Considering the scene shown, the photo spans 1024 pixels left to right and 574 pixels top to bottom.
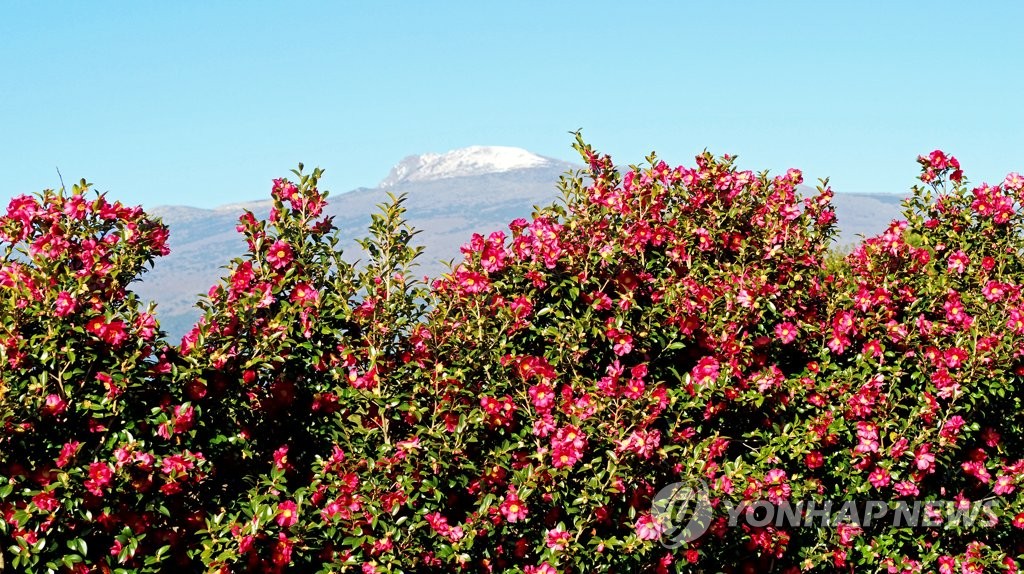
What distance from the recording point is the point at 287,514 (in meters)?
6.23

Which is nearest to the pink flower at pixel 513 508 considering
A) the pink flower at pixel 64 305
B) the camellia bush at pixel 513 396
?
the camellia bush at pixel 513 396

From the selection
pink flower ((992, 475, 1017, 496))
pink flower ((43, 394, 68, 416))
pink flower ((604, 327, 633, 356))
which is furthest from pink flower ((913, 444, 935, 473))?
pink flower ((43, 394, 68, 416))

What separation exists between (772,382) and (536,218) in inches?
79.2

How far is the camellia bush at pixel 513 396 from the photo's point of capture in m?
5.95

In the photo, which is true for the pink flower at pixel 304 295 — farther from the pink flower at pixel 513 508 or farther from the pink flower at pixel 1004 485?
the pink flower at pixel 1004 485

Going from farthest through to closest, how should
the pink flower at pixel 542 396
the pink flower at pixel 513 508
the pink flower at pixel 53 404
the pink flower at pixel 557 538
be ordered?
the pink flower at pixel 542 396 → the pink flower at pixel 557 538 → the pink flower at pixel 513 508 → the pink flower at pixel 53 404

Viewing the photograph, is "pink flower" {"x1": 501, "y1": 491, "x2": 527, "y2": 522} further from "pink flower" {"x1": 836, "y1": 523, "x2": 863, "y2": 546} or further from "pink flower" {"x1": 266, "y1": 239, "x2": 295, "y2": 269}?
"pink flower" {"x1": 836, "y1": 523, "x2": 863, "y2": 546}

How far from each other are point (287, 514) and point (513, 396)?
1627 millimetres

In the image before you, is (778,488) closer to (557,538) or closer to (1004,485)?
(557,538)

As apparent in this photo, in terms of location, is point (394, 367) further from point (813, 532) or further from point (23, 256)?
point (813, 532)

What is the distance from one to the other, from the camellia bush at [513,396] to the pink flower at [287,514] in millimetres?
13

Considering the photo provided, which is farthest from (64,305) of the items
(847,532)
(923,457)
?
(923,457)

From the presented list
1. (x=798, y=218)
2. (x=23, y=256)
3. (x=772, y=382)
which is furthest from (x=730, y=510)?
(x=23, y=256)

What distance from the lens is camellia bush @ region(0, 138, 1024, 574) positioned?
19.5 feet
